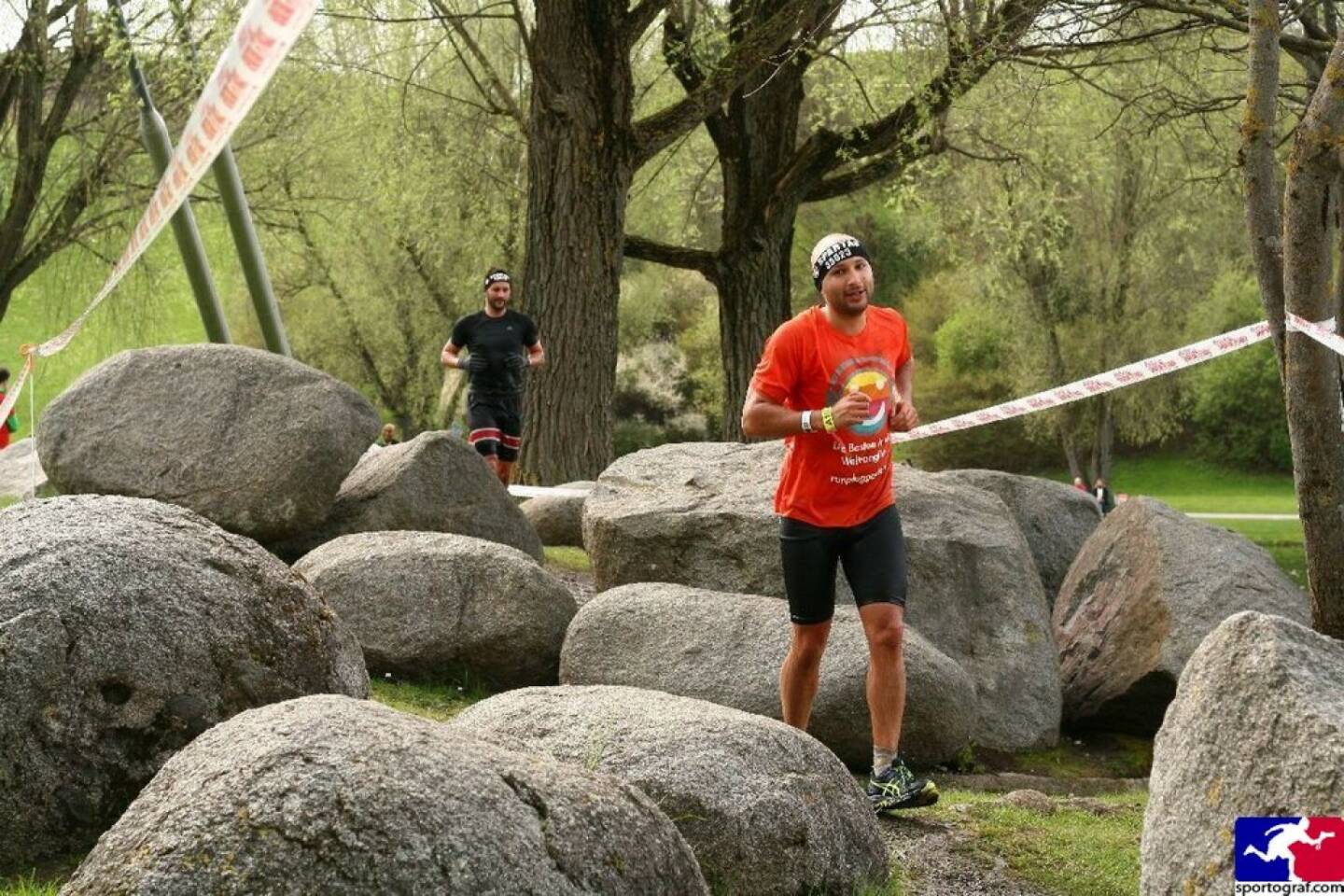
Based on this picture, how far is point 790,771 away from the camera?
5.58 m

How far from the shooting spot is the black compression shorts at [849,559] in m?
7.18

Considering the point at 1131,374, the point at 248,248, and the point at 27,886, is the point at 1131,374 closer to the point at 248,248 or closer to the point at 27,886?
the point at 248,248

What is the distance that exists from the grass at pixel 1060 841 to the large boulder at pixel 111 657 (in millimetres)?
2792

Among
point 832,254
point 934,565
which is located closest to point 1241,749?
point 832,254

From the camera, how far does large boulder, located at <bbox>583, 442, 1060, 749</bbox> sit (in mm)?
10344

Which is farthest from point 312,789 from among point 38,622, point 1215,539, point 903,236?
point 903,236

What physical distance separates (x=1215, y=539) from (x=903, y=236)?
126 feet

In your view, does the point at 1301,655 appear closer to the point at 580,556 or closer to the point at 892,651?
the point at 892,651

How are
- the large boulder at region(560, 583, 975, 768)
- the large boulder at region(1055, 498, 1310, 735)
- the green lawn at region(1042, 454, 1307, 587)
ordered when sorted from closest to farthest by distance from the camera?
the large boulder at region(560, 583, 975, 768), the large boulder at region(1055, 498, 1310, 735), the green lawn at region(1042, 454, 1307, 587)

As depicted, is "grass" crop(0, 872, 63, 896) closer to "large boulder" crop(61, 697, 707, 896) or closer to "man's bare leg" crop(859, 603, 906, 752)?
"large boulder" crop(61, 697, 707, 896)

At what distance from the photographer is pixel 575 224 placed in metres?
17.5

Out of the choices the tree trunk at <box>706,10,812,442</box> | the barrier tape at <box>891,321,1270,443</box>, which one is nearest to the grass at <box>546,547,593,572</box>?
the barrier tape at <box>891,321,1270,443</box>

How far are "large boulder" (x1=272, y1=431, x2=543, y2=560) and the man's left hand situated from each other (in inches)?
184

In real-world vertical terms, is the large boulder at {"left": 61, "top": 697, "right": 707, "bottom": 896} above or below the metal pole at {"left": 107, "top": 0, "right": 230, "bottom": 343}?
below
